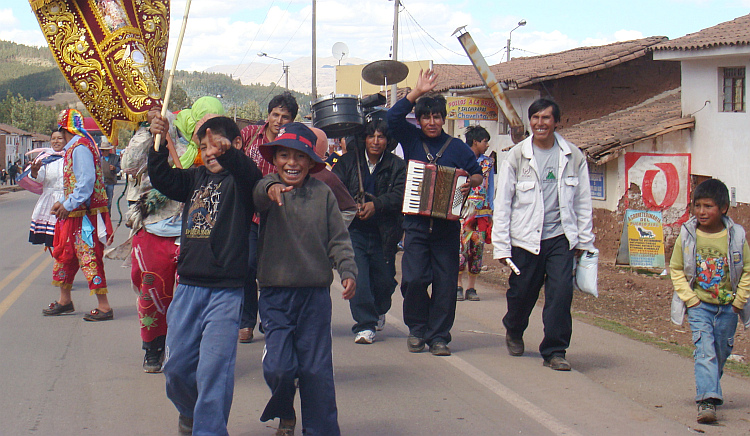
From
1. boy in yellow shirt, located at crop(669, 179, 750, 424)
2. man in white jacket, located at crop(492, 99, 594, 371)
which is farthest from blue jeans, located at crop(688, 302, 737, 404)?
man in white jacket, located at crop(492, 99, 594, 371)

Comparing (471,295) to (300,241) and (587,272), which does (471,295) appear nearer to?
(587,272)

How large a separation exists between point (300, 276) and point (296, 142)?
2.31 feet

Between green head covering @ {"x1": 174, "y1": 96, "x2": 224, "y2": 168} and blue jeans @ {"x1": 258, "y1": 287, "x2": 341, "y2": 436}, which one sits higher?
green head covering @ {"x1": 174, "y1": 96, "x2": 224, "y2": 168}

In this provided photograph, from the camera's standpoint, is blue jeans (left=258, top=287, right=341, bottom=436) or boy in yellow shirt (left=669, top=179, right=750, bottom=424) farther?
boy in yellow shirt (left=669, top=179, right=750, bottom=424)

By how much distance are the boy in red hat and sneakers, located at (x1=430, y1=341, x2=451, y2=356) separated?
247cm

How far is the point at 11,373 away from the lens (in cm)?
580

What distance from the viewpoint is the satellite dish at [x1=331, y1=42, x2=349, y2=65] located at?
31175 millimetres

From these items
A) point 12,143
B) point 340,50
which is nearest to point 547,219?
point 340,50

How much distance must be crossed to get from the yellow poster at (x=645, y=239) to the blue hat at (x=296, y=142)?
10.9 m

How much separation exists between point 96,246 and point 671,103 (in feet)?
45.1

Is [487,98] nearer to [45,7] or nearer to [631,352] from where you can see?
[631,352]

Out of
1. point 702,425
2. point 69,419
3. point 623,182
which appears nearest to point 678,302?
point 702,425

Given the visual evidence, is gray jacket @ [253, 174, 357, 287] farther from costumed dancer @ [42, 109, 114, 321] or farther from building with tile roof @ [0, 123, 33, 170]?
building with tile roof @ [0, 123, 33, 170]

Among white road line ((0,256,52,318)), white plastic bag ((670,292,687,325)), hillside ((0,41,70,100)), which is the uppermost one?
hillside ((0,41,70,100))
